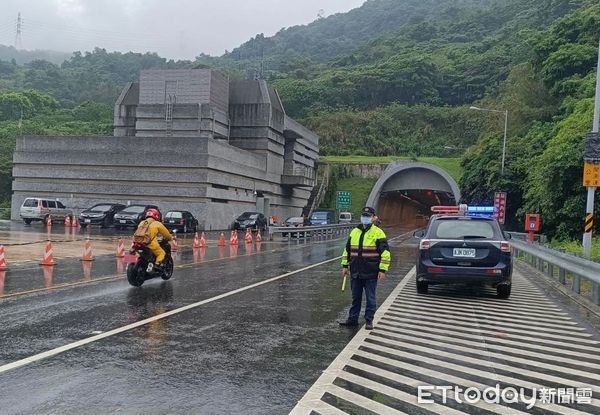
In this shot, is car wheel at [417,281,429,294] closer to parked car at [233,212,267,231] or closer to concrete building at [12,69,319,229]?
concrete building at [12,69,319,229]

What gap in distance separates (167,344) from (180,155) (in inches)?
1362

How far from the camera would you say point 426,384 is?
5711 mm

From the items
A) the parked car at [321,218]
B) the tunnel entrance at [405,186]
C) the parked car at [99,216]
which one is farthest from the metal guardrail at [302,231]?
the tunnel entrance at [405,186]

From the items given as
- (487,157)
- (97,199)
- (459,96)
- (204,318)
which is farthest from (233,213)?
(459,96)

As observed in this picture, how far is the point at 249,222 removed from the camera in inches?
1672

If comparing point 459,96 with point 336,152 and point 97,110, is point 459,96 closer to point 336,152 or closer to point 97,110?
point 336,152

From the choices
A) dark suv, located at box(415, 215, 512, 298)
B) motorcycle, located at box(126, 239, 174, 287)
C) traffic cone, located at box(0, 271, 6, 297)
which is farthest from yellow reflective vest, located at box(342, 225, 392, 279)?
traffic cone, located at box(0, 271, 6, 297)

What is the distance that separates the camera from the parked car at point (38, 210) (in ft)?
124

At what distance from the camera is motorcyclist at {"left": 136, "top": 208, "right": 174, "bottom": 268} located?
1248cm

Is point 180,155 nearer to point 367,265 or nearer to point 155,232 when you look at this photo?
point 155,232

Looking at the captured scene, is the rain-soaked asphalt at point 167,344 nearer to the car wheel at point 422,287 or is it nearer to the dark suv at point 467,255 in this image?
the car wheel at point 422,287

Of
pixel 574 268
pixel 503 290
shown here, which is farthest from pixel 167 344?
pixel 574 268

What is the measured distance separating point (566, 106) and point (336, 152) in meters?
50.7

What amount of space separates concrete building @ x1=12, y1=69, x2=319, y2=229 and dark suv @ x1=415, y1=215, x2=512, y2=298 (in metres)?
29.7
